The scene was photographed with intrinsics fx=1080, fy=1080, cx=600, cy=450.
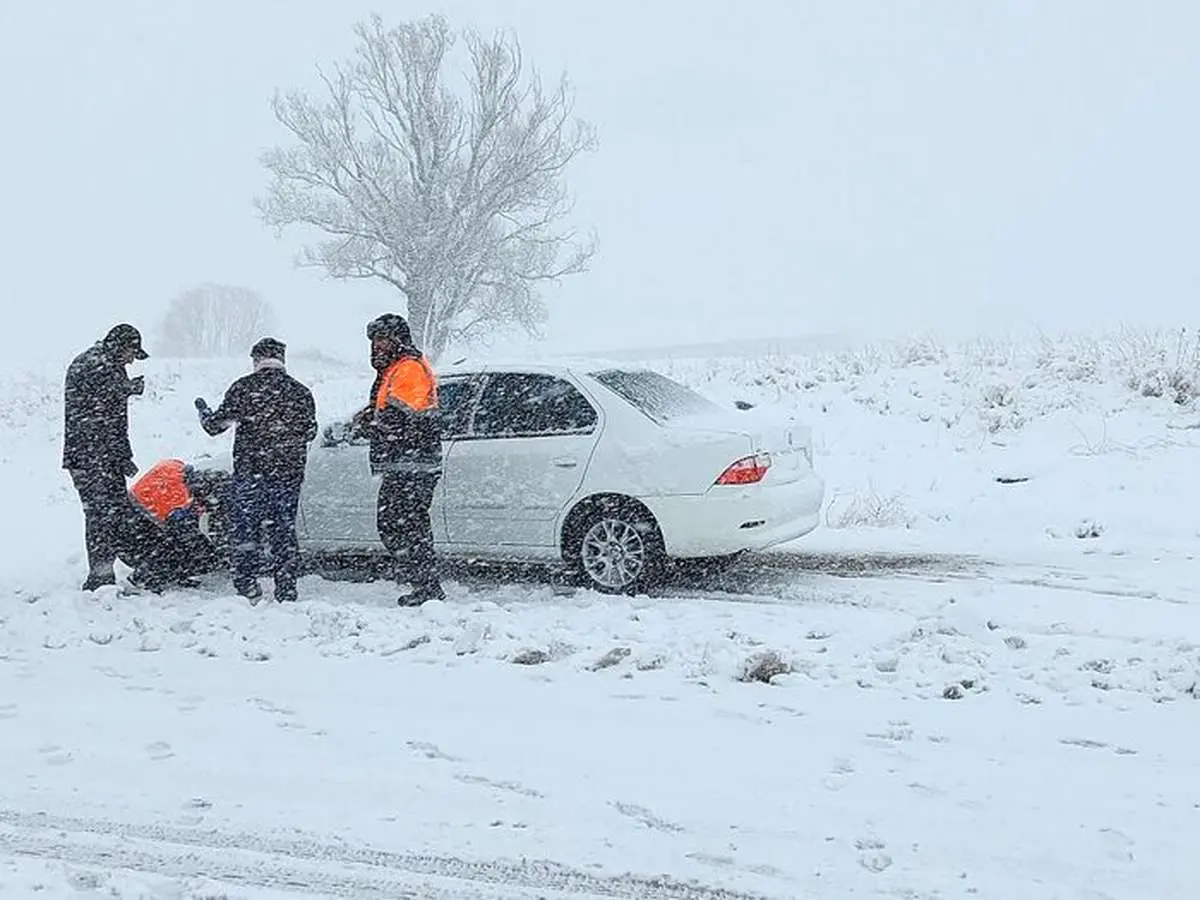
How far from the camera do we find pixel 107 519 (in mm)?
7262

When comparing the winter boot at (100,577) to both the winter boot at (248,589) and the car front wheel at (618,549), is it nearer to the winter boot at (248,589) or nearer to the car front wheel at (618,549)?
the winter boot at (248,589)

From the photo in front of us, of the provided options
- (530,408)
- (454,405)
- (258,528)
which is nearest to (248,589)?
(258,528)

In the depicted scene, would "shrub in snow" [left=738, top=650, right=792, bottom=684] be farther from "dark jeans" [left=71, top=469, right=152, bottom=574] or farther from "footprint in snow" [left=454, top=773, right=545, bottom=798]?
"dark jeans" [left=71, top=469, right=152, bottom=574]

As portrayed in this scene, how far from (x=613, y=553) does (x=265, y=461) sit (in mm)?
2306

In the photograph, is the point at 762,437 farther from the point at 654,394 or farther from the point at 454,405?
the point at 454,405

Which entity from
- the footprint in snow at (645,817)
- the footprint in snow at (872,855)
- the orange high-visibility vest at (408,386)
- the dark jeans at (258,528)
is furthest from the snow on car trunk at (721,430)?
the footprint in snow at (872,855)

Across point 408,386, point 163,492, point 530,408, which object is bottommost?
point 163,492

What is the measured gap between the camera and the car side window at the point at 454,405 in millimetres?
7559

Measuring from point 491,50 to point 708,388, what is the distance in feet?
58.0

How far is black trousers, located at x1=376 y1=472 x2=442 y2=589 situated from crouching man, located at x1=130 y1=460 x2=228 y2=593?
167 centimetres

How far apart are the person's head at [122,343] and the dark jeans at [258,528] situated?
1.15 m

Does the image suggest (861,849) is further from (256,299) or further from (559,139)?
(256,299)

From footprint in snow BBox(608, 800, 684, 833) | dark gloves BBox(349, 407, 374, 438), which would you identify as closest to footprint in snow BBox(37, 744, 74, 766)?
footprint in snow BBox(608, 800, 684, 833)

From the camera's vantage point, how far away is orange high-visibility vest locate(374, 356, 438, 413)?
21.5 ft
